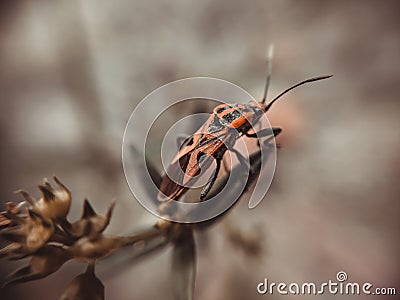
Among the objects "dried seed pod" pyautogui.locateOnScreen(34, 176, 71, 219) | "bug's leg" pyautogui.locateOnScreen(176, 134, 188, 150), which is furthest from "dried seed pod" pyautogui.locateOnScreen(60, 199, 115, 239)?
"bug's leg" pyautogui.locateOnScreen(176, 134, 188, 150)

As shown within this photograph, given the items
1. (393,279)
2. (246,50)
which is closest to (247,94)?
(246,50)

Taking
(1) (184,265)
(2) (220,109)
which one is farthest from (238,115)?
(1) (184,265)

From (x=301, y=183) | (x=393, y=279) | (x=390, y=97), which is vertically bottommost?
(x=393, y=279)

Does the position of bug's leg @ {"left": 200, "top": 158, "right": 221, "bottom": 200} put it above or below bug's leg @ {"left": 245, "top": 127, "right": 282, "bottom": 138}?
below

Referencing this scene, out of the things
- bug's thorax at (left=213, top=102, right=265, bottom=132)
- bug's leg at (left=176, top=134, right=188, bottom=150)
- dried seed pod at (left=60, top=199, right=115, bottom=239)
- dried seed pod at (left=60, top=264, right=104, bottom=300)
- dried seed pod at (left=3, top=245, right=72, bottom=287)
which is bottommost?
dried seed pod at (left=60, top=264, right=104, bottom=300)

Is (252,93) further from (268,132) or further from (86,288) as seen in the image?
(86,288)

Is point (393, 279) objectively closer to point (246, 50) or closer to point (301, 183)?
point (301, 183)

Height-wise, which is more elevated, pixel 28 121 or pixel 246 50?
pixel 246 50

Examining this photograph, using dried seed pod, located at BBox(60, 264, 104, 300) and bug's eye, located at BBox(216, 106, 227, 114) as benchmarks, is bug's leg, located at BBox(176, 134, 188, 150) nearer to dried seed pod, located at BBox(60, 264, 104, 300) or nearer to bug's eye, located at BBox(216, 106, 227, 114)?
bug's eye, located at BBox(216, 106, 227, 114)
